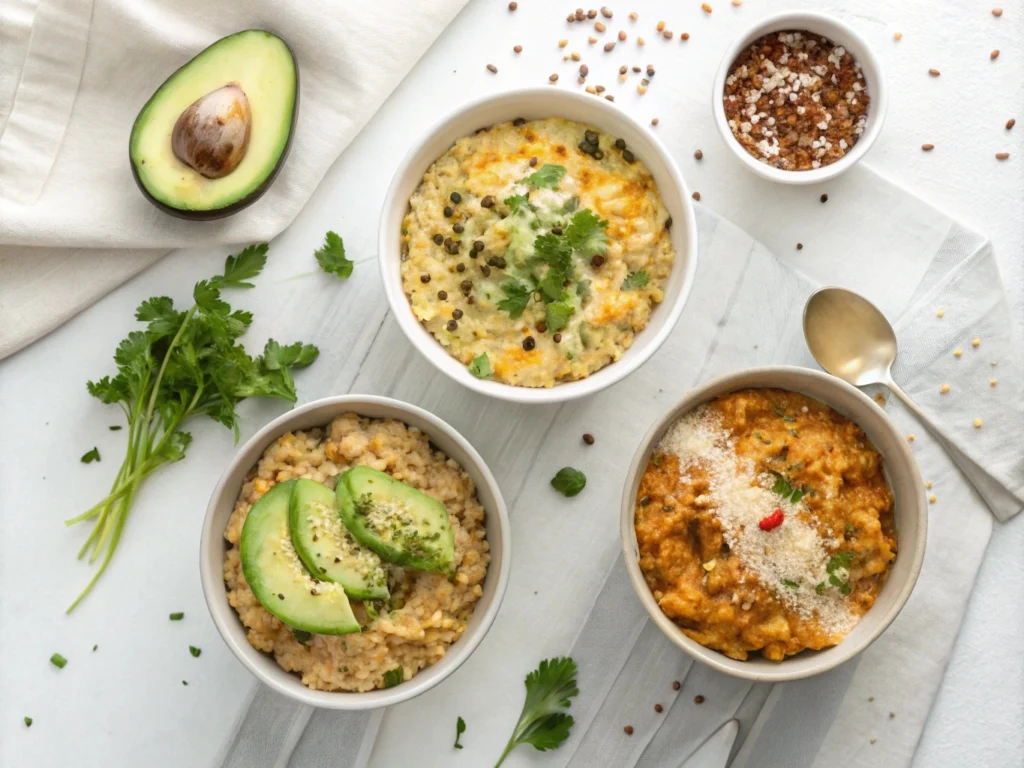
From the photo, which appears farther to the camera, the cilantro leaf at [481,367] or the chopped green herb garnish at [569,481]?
the chopped green herb garnish at [569,481]

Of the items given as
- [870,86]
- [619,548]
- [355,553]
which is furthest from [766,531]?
[870,86]

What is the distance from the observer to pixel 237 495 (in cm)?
312

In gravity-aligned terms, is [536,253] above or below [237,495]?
above

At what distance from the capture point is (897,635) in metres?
3.41

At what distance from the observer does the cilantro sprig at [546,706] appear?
132 inches

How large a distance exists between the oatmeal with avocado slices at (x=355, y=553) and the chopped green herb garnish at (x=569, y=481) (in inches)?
14.3

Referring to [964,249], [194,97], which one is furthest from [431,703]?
[964,249]

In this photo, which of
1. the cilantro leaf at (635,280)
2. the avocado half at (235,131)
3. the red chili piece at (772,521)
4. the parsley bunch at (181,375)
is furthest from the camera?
the parsley bunch at (181,375)

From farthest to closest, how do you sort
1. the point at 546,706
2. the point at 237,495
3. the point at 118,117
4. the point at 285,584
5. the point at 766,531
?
1. the point at 118,117
2. the point at 546,706
3. the point at 237,495
4. the point at 766,531
5. the point at 285,584

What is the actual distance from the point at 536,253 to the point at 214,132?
3.98ft

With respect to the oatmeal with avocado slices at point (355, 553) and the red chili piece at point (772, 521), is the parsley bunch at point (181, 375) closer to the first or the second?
the oatmeal with avocado slices at point (355, 553)

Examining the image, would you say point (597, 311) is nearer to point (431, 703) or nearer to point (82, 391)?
point (431, 703)

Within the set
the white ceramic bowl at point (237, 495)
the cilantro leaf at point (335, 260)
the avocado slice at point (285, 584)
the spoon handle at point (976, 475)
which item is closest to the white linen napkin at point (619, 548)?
the spoon handle at point (976, 475)

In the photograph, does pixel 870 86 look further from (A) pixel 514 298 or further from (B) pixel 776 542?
(B) pixel 776 542
